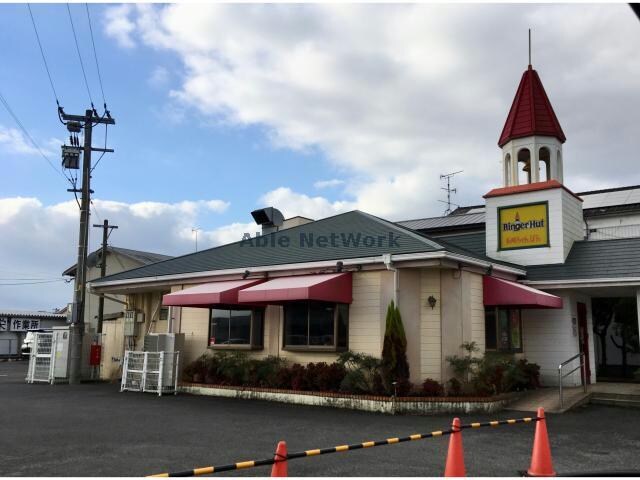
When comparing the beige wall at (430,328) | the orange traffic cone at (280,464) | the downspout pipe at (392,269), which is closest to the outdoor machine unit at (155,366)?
the downspout pipe at (392,269)

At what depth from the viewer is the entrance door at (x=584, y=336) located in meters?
17.0

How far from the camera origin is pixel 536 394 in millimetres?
14539

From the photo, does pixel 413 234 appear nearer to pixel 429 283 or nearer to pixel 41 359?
pixel 429 283

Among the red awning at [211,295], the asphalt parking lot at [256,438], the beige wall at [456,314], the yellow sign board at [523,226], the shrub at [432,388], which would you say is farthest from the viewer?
the yellow sign board at [523,226]

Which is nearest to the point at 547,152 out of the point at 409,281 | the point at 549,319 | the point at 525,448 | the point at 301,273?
the point at 549,319

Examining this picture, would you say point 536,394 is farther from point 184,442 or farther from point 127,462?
point 127,462

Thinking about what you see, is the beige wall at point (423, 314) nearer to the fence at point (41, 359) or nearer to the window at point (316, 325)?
the window at point (316, 325)

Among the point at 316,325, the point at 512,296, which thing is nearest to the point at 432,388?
the point at 512,296

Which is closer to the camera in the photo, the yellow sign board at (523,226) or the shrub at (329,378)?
the shrub at (329,378)

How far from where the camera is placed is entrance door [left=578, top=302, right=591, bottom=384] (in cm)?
1703

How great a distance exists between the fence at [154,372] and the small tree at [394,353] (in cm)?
623

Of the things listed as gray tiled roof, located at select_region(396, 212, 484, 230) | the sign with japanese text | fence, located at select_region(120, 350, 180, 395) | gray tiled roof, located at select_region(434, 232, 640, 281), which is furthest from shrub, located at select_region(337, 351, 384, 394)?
the sign with japanese text

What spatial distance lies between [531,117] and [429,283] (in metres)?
7.95

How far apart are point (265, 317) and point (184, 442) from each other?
287 inches
